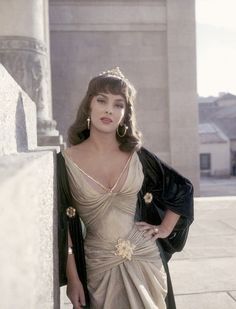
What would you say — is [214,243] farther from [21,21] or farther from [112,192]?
[21,21]

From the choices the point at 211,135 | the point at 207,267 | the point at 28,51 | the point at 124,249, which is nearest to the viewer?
the point at 124,249

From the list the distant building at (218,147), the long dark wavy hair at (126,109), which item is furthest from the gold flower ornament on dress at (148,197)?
the distant building at (218,147)

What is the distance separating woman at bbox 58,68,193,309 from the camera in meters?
2.00

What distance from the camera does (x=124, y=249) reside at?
2.00m

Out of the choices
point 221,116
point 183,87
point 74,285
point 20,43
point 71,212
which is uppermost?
point 20,43

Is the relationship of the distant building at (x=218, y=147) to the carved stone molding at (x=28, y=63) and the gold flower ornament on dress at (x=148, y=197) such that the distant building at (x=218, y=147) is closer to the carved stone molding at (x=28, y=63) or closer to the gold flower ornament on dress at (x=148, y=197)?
the carved stone molding at (x=28, y=63)

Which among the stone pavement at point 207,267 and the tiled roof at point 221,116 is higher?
the tiled roof at point 221,116

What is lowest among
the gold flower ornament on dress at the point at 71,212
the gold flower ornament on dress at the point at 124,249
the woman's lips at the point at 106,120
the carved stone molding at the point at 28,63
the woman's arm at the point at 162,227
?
the gold flower ornament on dress at the point at 124,249

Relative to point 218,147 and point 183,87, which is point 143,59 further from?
point 218,147

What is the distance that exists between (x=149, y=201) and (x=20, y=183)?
136 centimetres

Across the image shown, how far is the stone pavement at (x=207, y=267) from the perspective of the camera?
3.38 meters

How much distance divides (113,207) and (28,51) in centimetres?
534

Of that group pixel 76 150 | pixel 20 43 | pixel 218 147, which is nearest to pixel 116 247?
pixel 76 150

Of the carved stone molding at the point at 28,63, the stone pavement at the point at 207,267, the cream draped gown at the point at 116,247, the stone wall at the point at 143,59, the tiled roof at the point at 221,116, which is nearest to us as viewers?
the cream draped gown at the point at 116,247
